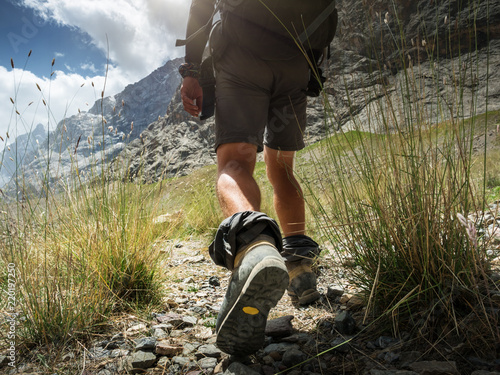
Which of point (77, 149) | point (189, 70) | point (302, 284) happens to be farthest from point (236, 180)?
point (77, 149)

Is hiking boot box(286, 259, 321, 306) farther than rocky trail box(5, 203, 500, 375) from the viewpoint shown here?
Yes

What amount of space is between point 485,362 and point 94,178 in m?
2.22

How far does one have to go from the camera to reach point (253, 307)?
1.02 meters

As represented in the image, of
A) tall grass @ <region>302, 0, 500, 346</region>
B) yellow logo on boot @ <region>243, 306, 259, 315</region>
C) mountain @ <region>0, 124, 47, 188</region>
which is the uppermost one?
mountain @ <region>0, 124, 47, 188</region>

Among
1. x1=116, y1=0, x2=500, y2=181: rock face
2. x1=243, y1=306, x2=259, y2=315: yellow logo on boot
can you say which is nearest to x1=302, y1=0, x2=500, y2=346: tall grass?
x1=116, y1=0, x2=500, y2=181: rock face

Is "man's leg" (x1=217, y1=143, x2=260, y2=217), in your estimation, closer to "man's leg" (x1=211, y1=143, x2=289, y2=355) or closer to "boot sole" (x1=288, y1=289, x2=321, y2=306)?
"man's leg" (x1=211, y1=143, x2=289, y2=355)

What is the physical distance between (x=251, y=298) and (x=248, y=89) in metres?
1.08

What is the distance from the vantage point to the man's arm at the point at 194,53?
2.00m

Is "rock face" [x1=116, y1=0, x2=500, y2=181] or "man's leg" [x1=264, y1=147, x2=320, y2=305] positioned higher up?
"rock face" [x1=116, y1=0, x2=500, y2=181]

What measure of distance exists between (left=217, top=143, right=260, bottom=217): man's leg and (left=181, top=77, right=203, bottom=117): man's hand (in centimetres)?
62

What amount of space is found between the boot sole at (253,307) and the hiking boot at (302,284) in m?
0.67

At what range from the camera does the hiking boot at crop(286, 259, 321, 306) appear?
5.45 ft

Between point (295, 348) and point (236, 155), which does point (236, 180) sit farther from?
point (295, 348)

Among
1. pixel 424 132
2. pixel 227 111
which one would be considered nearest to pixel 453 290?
pixel 424 132
